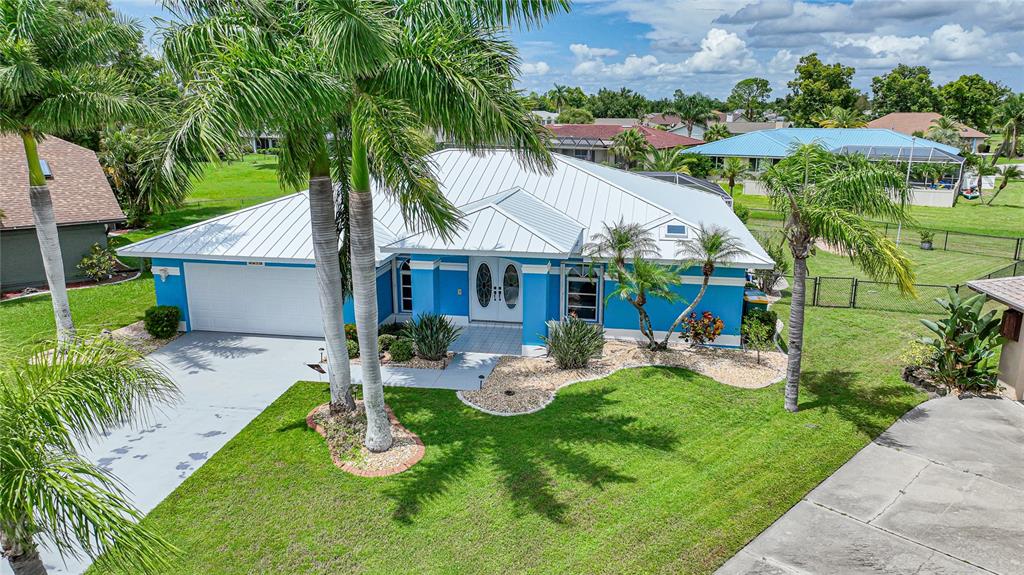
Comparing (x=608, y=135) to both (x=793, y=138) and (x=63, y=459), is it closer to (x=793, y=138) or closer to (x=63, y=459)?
(x=793, y=138)

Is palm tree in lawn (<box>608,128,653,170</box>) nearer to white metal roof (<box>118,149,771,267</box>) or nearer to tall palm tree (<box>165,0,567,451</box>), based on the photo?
white metal roof (<box>118,149,771,267</box>)

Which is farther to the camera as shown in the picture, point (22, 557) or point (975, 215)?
point (975, 215)

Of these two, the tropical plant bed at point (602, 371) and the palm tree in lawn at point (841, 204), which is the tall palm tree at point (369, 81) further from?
the palm tree in lawn at point (841, 204)

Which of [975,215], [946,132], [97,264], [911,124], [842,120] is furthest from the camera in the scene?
[911,124]

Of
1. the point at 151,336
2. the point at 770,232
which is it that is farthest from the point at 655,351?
the point at 770,232

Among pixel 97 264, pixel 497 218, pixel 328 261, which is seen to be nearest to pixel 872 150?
pixel 497 218

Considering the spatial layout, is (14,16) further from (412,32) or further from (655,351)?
(655,351)
